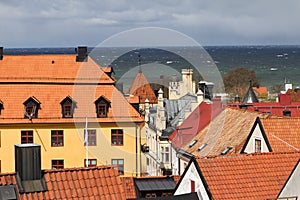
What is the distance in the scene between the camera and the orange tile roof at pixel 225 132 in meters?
32.3

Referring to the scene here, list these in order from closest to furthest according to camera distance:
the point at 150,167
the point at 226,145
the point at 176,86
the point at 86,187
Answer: the point at 86,187, the point at 226,145, the point at 150,167, the point at 176,86

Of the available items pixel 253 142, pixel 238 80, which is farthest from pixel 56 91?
pixel 238 80

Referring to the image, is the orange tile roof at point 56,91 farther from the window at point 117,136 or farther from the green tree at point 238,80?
the green tree at point 238,80

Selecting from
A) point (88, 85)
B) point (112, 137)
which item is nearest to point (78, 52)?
point (88, 85)

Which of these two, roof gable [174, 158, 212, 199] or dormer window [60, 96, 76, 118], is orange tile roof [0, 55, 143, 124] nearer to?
dormer window [60, 96, 76, 118]

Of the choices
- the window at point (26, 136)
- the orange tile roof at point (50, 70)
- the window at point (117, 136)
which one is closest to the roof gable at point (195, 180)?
the window at point (117, 136)

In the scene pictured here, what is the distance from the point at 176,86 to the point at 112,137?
44.4ft

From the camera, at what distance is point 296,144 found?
2678cm

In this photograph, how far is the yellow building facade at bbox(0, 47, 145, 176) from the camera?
132 feet

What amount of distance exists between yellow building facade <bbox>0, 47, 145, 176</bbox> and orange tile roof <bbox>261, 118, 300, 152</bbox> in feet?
46.7

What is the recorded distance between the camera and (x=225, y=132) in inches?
1358

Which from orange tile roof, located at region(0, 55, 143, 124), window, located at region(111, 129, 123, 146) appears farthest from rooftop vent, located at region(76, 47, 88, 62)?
window, located at region(111, 129, 123, 146)

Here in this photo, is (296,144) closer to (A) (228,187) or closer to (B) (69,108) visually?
(A) (228,187)

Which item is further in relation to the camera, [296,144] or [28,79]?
[28,79]
